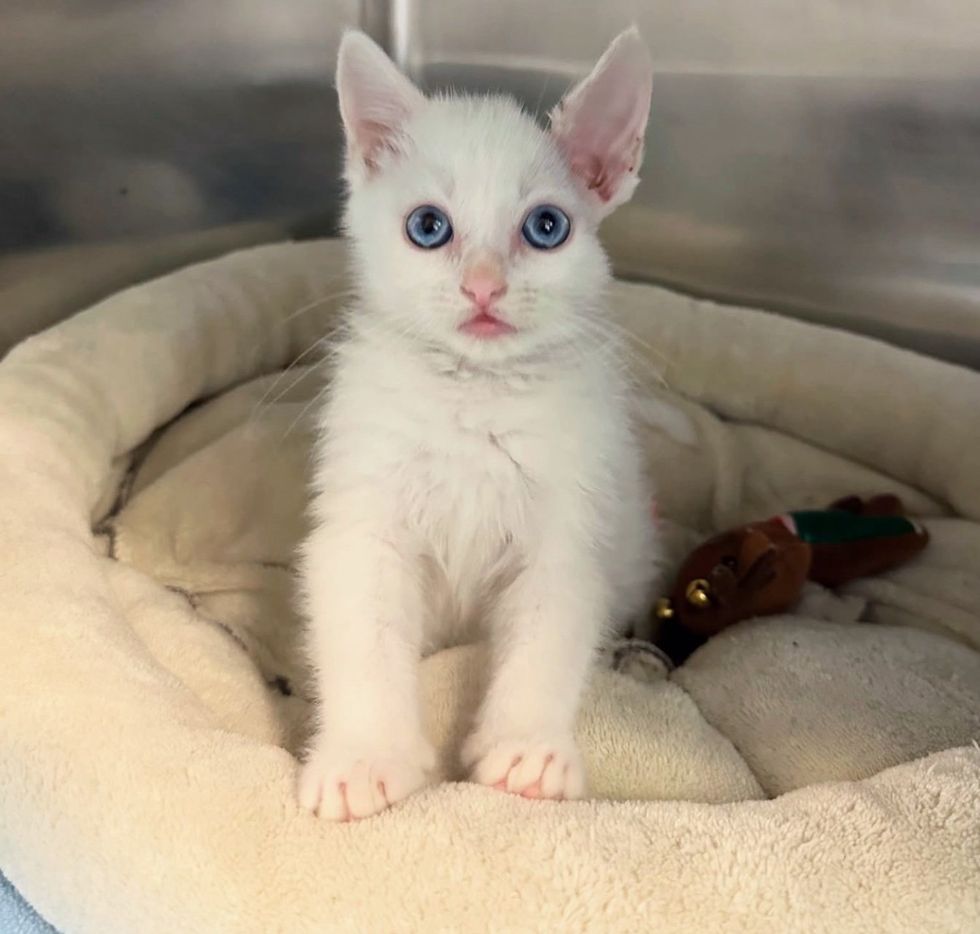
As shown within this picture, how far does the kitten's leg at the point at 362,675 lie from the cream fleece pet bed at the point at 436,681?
0.04m

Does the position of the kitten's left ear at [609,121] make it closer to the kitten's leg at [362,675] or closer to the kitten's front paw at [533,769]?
the kitten's leg at [362,675]

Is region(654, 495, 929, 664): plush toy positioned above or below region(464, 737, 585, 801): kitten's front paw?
below

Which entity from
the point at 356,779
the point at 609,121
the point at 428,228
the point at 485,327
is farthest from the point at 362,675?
the point at 609,121

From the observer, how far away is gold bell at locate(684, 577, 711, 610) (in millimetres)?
1773

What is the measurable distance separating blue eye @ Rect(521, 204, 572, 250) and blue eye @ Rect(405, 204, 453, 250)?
10 centimetres

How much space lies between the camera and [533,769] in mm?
1206

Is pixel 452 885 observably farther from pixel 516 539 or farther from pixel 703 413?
pixel 703 413

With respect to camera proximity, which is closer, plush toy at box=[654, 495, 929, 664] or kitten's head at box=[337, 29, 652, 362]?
kitten's head at box=[337, 29, 652, 362]

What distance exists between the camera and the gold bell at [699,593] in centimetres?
177

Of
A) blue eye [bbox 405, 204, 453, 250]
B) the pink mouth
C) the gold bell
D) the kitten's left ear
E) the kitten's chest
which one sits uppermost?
the kitten's left ear

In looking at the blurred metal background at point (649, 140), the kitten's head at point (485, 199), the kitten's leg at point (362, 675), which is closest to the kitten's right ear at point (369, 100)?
the kitten's head at point (485, 199)

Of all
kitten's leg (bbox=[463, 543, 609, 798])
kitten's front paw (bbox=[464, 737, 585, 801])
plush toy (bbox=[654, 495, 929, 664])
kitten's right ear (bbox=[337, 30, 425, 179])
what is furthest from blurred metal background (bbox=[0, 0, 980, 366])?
kitten's front paw (bbox=[464, 737, 585, 801])

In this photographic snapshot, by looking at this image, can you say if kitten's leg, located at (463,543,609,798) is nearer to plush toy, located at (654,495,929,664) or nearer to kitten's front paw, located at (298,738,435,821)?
kitten's front paw, located at (298,738,435,821)

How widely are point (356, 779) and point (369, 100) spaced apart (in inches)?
36.5
